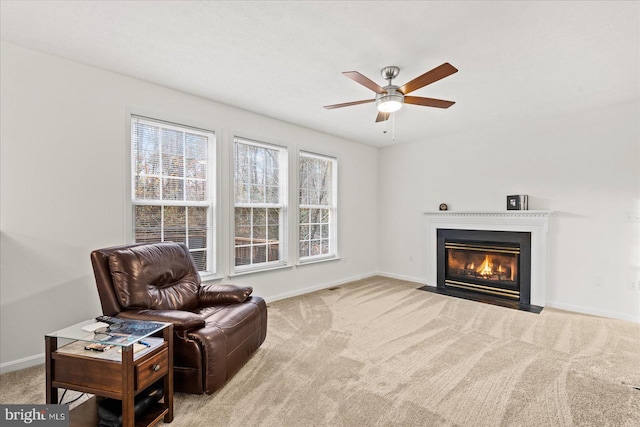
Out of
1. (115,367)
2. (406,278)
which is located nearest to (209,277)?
(115,367)

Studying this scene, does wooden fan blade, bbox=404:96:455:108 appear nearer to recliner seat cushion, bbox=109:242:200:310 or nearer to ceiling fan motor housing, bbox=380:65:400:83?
ceiling fan motor housing, bbox=380:65:400:83

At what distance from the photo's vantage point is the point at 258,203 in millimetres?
4387

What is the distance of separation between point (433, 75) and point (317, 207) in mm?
3141

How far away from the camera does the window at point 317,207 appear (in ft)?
16.6

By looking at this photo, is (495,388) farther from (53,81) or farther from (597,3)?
(53,81)

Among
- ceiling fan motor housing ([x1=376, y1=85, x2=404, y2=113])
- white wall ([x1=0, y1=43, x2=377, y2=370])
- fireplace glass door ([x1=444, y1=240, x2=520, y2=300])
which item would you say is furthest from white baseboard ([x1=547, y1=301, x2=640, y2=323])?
white wall ([x1=0, y1=43, x2=377, y2=370])

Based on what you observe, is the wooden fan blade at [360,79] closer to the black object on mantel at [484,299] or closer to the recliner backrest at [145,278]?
the recliner backrest at [145,278]

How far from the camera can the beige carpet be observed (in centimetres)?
201

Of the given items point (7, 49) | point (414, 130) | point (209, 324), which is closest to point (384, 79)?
point (414, 130)

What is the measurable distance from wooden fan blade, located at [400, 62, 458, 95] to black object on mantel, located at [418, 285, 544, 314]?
3413 millimetres

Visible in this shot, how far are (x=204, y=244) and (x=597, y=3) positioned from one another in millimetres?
4043

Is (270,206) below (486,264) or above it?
above

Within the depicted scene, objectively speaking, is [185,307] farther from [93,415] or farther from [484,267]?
[484,267]

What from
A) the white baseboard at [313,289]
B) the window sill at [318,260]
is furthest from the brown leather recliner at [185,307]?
the window sill at [318,260]
